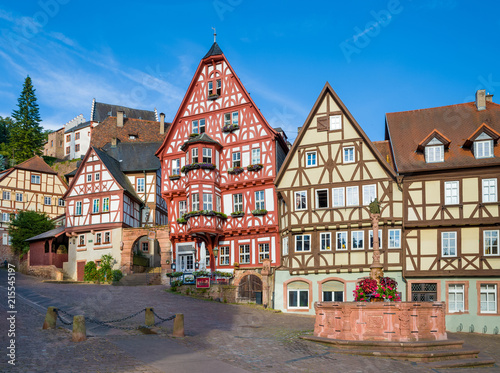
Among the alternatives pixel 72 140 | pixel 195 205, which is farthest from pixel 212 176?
pixel 72 140

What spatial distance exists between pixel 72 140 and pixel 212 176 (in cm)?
5244

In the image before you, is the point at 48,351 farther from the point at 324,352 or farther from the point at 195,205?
the point at 195,205

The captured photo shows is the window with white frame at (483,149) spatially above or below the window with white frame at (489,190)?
above

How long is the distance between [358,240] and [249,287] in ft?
25.0

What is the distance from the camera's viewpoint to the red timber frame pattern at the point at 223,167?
37312 millimetres

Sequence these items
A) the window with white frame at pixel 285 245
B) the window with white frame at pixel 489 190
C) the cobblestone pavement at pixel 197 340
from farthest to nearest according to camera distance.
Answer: the window with white frame at pixel 285 245 < the window with white frame at pixel 489 190 < the cobblestone pavement at pixel 197 340

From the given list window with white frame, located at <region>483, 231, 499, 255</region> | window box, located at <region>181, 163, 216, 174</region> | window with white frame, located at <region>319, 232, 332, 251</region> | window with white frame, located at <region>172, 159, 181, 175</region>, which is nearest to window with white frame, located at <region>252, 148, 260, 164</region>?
window box, located at <region>181, 163, 216, 174</region>

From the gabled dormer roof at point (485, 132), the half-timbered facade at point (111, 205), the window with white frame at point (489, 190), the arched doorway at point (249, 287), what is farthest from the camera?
the half-timbered facade at point (111, 205)

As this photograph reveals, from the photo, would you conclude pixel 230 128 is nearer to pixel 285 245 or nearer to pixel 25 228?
pixel 285 245

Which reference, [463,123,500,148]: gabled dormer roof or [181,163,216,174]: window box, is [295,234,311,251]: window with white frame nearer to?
[181,163,216,174]: window box

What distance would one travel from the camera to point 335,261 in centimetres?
3222

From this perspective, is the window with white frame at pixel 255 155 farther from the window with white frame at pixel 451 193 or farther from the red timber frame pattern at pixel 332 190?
the window with white frame at pixel 451 193

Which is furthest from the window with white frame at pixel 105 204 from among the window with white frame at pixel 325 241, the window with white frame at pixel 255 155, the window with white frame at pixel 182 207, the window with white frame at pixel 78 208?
the window with white frame at pixel 325 241

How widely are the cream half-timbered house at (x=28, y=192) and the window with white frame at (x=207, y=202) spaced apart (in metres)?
26.5
